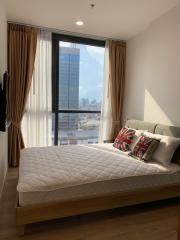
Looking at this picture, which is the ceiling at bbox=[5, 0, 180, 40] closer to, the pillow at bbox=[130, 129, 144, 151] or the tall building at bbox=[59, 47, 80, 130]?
the tall building at bbox=[59, 47, 80, 130]

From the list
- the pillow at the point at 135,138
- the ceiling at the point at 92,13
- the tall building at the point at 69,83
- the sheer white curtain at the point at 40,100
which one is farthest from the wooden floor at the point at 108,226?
the ceiling at the point at 92,13

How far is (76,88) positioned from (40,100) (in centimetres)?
91

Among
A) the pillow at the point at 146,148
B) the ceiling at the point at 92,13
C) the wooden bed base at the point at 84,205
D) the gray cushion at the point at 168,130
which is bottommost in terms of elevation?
the wooden bed base at the point at 84,205

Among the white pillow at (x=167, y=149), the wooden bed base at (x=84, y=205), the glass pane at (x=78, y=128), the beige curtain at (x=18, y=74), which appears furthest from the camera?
the glass pane at (x=78, y=128)

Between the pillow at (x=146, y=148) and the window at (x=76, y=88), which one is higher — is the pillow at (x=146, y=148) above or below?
below

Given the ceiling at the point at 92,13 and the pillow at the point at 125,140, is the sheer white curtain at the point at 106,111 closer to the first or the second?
the ceiling at the point at 92,13

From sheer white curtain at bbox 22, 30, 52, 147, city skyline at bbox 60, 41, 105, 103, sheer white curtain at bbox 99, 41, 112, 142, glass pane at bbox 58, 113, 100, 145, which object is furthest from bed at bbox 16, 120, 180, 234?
city skyline at bbox 60, 41, 105, 103

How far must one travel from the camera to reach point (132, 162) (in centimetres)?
268

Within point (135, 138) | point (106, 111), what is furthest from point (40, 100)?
point (135, 138)

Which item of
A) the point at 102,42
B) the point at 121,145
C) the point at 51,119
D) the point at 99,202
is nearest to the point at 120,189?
the point at 99,202

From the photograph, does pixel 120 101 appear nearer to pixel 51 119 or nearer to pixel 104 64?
pixel 104 64

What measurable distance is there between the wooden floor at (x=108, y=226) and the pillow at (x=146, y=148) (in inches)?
26.0

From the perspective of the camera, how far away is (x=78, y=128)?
184 inches

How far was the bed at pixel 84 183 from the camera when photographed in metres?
1.98
